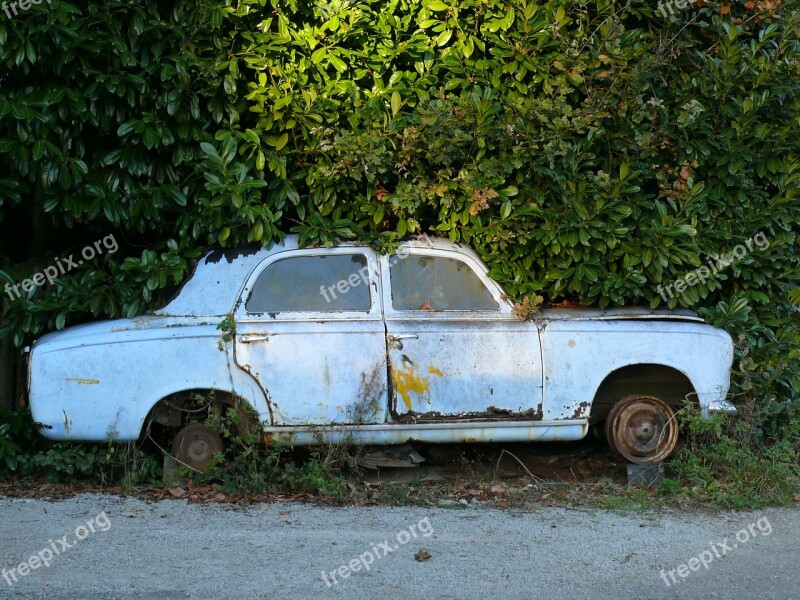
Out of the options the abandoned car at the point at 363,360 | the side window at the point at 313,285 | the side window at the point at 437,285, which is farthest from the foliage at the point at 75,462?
the side window at the point at 437,285

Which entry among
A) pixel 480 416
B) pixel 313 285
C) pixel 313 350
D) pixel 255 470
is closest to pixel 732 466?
pixel 480 416

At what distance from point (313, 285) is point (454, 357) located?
1.15 meters

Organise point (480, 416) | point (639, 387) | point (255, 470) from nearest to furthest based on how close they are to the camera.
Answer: point (255, 470)
point (480, 416)
point (639, 387)

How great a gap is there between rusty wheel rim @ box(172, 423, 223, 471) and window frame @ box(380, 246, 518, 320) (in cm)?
155

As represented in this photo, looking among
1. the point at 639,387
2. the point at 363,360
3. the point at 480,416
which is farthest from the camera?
the point at 639,387

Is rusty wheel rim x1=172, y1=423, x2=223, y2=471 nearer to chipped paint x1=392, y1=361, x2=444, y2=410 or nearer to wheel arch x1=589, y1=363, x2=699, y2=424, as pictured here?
chipped paint x1=392, y1=361, x2=444, y2=410

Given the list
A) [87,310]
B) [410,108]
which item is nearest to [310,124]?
[410,108]

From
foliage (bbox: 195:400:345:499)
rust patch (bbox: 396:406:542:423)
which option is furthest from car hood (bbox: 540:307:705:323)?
foliage (bbox: 195:400:345:499)

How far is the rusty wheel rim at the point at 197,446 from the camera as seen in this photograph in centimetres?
642

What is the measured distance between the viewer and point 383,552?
16.9ft

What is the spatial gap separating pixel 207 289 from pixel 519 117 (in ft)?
8.56

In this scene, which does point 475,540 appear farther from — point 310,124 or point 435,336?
point 310,124

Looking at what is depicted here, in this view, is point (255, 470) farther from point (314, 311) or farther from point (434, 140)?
point (434, 140)

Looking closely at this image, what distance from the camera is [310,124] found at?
675 cm
